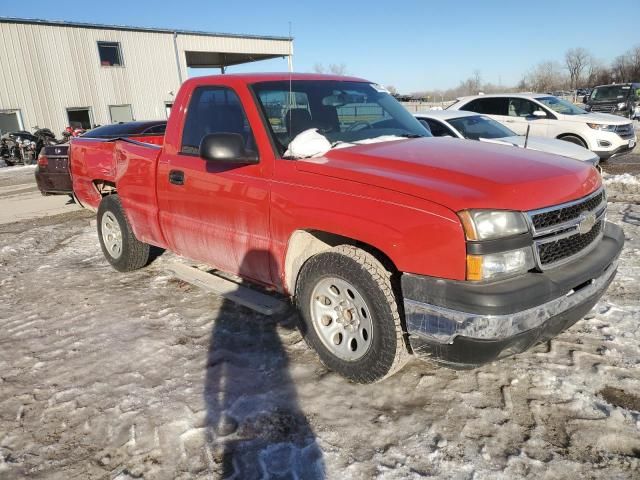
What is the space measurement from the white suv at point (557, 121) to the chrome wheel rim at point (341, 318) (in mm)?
9428

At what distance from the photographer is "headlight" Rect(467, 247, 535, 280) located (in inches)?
96.6

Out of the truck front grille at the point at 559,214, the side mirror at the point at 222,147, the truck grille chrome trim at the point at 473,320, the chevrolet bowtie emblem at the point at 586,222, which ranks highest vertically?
the side mirror at the point at 222,147

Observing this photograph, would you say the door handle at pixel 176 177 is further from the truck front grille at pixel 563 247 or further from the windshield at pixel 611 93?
the windshield at pixel 611 93

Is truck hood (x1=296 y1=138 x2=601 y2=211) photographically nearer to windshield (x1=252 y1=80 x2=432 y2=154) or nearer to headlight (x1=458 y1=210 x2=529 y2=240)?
headlight (x1=458 y1=210 x2=529 y2=240)

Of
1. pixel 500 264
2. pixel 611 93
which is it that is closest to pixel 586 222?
pixel 500 264

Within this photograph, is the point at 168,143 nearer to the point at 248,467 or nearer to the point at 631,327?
the point at 248,467

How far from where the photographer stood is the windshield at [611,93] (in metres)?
23.4

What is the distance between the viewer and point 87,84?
78.9 feet

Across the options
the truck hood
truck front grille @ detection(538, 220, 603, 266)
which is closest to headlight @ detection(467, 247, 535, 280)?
truck front grille @ detection(538, 220, 603, 266)

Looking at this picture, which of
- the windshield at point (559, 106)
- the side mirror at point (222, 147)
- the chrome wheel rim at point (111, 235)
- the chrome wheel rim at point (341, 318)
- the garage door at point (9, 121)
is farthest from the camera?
the garage door at point (9, 121)

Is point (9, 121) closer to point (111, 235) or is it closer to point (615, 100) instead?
point (111, 235)

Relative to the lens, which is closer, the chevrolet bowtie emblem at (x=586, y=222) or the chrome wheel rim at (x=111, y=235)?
the chevrolet bowtie emblem at (x=586, y=222)

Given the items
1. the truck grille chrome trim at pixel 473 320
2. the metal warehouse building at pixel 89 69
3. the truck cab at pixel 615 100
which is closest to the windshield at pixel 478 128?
the truck grille chrome trim at pixel 473 320

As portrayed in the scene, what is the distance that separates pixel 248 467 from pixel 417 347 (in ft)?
3.50
